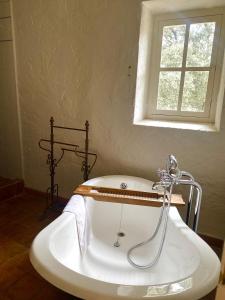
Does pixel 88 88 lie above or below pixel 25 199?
above

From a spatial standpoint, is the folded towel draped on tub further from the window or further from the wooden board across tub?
the window

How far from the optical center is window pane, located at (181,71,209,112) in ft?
5.67

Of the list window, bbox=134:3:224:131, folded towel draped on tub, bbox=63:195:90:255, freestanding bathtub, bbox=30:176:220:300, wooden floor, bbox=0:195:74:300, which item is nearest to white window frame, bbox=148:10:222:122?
window, bbox=134:3:224:131

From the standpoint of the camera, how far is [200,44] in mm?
1691

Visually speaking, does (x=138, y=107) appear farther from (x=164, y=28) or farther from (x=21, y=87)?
(x=21, y=87)

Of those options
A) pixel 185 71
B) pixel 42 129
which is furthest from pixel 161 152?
pixel 42 129

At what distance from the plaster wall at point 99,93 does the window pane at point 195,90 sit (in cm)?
29

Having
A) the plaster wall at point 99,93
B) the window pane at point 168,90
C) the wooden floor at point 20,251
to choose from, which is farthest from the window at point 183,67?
the wooden floor at point 20,251

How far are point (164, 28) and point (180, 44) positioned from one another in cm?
19

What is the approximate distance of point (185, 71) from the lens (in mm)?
1761

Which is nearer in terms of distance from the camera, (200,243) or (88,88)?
(200,243)

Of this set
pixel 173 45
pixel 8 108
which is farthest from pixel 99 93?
pixel 8 108

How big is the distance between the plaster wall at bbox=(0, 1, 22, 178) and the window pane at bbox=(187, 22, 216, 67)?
1725 millimetres

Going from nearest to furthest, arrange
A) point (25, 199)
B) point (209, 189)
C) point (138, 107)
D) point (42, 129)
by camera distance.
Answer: point (209, 189) → point (138, 107) → point (42, 129) → point (25, 199)
